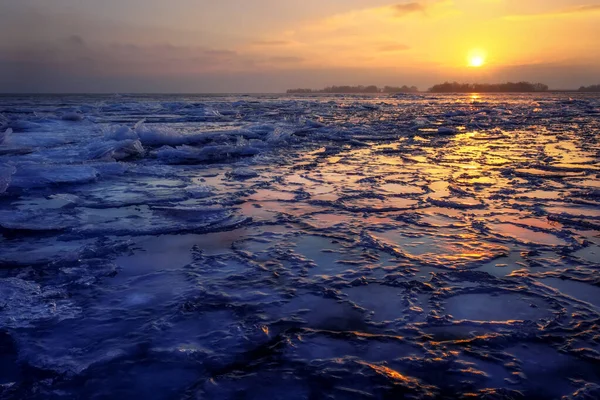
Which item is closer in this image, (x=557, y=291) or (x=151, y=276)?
(x=557, y=291)

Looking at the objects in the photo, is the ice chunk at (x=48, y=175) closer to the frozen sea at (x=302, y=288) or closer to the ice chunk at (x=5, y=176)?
the frozen sea at (x=302, y=288)

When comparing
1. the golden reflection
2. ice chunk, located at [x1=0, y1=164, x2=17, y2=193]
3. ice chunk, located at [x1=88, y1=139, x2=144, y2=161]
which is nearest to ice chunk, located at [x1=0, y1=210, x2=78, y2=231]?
ice chunk, located at [x1=0, y1=164, x2=17, y2=193]

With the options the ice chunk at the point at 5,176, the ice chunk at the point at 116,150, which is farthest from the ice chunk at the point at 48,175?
the ice chunk at the point at 116,150

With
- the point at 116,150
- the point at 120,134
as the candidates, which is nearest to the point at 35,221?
the point at 116,150

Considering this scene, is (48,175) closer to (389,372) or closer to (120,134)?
(120,134)

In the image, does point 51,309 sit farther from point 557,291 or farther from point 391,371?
point 557,291

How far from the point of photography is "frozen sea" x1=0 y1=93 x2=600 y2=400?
183cm

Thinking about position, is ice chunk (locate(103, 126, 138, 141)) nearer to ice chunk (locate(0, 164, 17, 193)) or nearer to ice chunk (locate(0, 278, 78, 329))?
ice chunk (locate(0, 164, 17, 193))

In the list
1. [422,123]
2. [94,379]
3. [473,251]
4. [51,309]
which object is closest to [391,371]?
[94,379]

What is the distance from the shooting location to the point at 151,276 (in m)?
2.85

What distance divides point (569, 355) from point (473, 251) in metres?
1.28

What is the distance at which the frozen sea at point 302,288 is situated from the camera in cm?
183

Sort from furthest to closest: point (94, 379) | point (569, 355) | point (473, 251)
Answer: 1. point (473, 251)
2. point (569, 355)
3. point (94, 379)

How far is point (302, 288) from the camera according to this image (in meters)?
2.63
